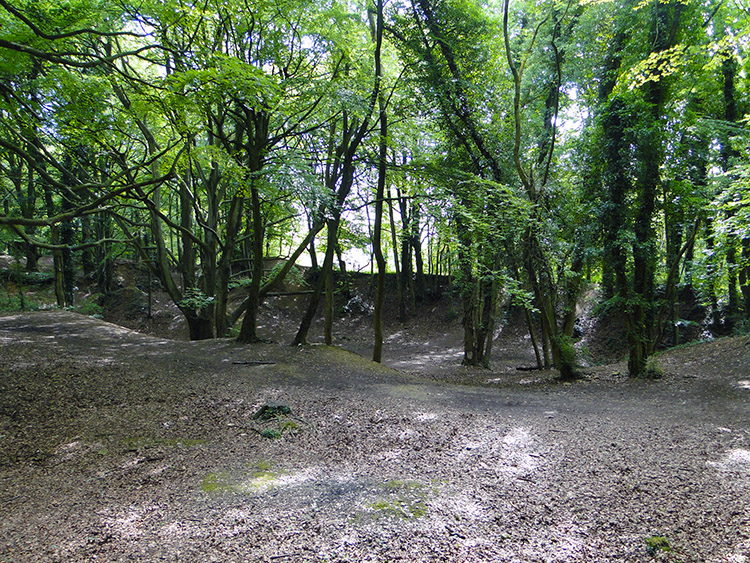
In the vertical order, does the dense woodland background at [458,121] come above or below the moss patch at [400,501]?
above

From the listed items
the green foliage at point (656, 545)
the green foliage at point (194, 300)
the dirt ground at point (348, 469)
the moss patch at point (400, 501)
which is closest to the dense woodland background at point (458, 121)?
the green foliage at point (194, 300)

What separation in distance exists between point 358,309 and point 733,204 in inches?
660


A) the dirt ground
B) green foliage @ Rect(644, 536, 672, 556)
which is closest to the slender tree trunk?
the dirt ground

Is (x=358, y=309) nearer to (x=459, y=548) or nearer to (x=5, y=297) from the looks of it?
(x=5, y=297)

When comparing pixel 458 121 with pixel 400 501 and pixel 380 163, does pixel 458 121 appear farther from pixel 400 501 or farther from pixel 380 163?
pixel 400 501

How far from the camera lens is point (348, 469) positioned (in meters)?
3.35

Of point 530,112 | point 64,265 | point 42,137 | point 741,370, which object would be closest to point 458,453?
point 741,370

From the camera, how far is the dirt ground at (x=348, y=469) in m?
2.25

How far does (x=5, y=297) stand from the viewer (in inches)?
603

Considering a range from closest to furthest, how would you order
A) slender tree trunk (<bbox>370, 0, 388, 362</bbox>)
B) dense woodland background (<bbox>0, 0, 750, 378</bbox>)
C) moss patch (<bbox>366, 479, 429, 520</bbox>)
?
1. moss patch (<bbox>366, 479, 429, 520</bbox>)
2. dense woodland background (<bbox>0, 0, 750, 378</bbox>)
3. slender tree trunk (<bbox>370, 0, 388, 362</bbox>)

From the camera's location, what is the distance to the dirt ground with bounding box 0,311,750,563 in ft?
7.37

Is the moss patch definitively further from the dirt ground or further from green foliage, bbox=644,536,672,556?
green foliage, bbox=644,536,672,556

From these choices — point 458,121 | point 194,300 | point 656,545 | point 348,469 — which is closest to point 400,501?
point 348,469

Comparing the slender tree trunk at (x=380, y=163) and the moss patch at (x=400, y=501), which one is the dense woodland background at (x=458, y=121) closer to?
the slender tree trunk at (x=380, y=163)
